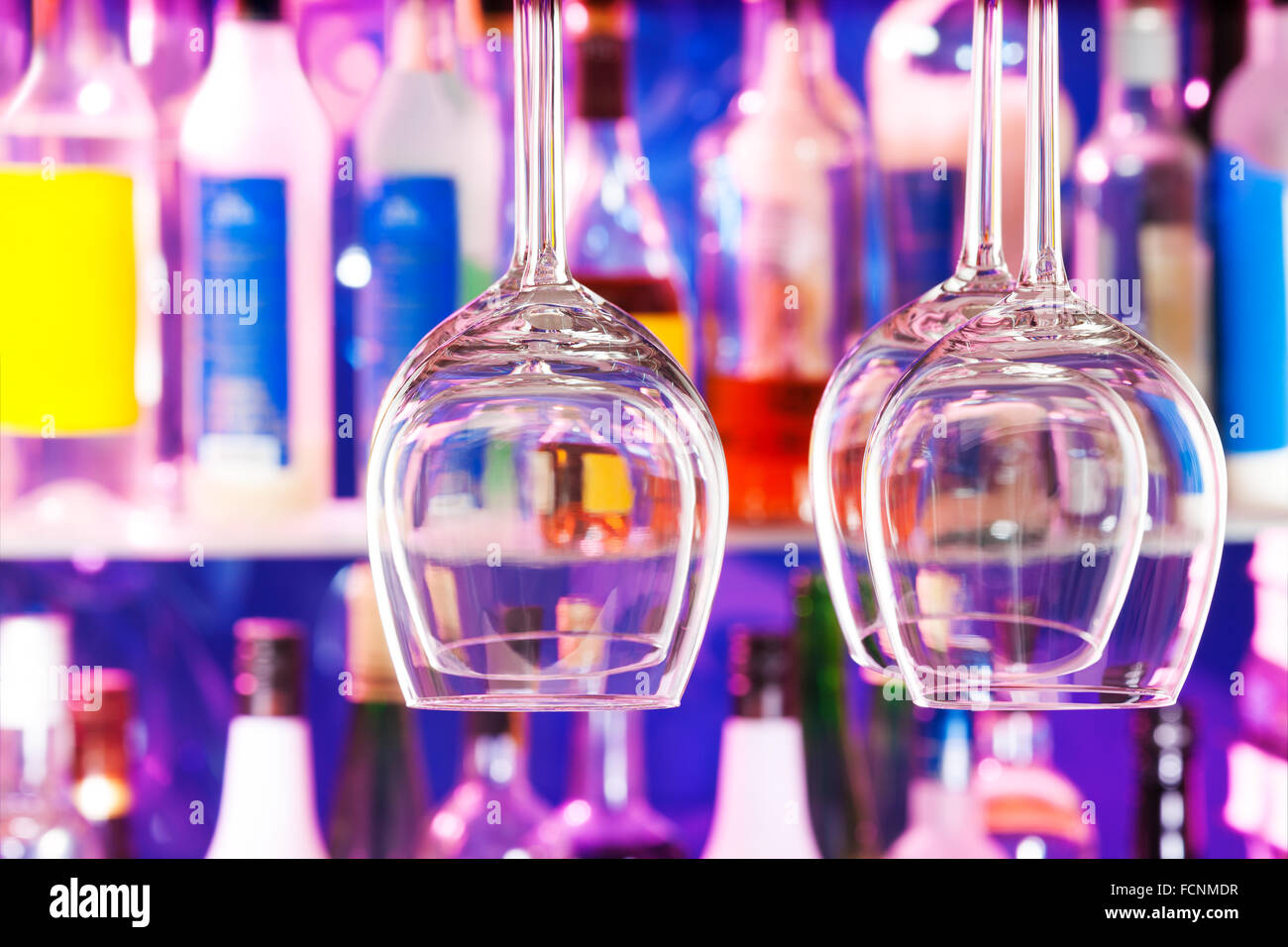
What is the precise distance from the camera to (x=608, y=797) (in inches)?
46.3

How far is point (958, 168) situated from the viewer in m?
1.05

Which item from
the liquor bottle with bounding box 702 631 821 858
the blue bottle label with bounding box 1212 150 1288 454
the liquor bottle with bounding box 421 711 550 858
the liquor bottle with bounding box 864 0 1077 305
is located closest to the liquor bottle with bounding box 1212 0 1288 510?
the blue bottle label with bounding box 1212 150 1288 454

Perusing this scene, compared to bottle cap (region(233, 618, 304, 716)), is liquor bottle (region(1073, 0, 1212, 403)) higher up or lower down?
higher up

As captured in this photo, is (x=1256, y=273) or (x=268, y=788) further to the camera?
(x=268, y=788)

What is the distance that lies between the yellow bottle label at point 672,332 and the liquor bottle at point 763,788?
225 millimetres

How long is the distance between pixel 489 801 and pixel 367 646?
6.7 inches

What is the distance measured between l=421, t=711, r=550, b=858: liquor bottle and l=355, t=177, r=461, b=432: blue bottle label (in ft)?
0.93

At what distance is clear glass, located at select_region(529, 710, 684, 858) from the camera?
1141 millimetres

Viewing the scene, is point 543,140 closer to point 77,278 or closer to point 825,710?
point 77,278

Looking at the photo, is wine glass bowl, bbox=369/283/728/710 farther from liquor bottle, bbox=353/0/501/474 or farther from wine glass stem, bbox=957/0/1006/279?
liquor bottle, bbox=353/0/501/474

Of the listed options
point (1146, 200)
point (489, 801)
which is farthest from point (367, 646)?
point (1146, 200)
